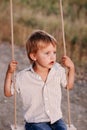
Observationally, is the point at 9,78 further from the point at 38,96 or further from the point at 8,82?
the point at 38,96

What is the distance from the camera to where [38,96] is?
294 centimetres

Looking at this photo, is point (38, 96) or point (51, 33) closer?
point (38, 96)

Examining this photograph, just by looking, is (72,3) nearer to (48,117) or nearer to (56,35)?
(56,35)

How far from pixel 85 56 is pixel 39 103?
383 centimetres

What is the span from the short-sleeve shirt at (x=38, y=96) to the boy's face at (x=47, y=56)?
0.09 m

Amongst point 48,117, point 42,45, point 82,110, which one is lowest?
point 82,110

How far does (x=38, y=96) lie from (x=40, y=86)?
0.06 metres

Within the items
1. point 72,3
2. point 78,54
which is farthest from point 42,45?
point 72,3

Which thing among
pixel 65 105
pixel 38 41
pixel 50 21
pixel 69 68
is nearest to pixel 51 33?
pixel 50 21

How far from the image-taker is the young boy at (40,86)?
114 inches

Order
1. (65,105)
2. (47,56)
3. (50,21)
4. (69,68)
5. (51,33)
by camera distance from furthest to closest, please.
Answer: (50,21)
(51,33)
(65,105)
(69,68)
(47,56)

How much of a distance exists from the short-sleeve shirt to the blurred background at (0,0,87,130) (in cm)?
108

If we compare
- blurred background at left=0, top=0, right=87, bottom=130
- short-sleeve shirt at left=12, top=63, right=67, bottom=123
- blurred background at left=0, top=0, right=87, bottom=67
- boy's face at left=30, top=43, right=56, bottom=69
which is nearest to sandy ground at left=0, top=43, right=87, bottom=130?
blurred background at left=0, top=0, right=87, bottom=130

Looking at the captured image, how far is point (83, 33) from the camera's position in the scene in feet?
25.3
